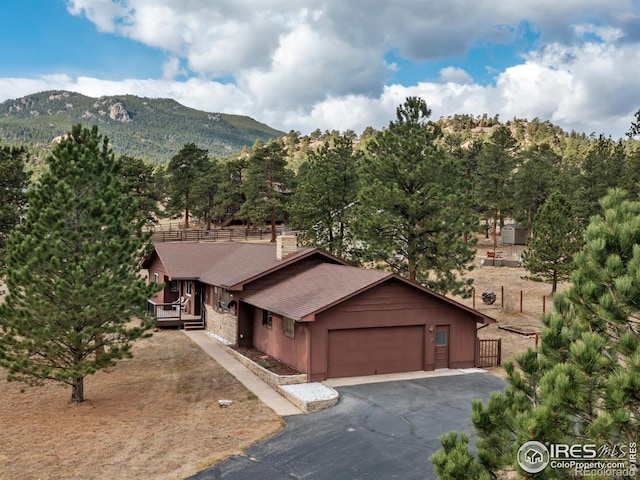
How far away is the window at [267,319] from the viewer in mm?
23297

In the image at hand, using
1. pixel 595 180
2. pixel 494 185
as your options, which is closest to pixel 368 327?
pixel 595 180

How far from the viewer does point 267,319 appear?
78.0 ft

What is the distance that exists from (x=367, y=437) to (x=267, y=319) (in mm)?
10463

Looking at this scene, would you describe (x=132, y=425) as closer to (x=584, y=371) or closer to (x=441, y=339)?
(x=441, y=339)

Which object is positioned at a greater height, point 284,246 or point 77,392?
point 284,246

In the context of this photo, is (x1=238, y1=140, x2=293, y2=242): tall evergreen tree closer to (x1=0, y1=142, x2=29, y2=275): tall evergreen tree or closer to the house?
(x1=0, y1=142, x2=29, y2=275): tall evergreen tree

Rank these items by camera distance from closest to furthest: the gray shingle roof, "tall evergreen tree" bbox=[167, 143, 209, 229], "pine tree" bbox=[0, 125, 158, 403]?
1. "pine tree" bbox=[0, 125, 158, 403]
2. the gray shingle roof
3. "tall evergreen tree" bbox=[167, 143, 209, 229]

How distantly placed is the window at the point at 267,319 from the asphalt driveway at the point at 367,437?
5.82 metres

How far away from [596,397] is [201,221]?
77084 millimetres

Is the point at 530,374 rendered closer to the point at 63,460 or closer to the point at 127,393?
the point at 63,460

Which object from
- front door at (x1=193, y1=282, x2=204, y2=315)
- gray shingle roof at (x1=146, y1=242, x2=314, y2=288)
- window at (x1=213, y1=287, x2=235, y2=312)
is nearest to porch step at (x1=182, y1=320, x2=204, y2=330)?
front door at (x1=193, y1=282, x2=204, y2=315)

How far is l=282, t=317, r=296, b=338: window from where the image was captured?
68.9 feet

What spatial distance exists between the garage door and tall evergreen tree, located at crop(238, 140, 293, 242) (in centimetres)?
3724

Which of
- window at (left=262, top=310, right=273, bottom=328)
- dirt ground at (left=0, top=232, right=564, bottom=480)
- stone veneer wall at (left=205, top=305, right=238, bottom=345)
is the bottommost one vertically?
dirt ground at (left=0, top=232, right=564, bottom=480)
